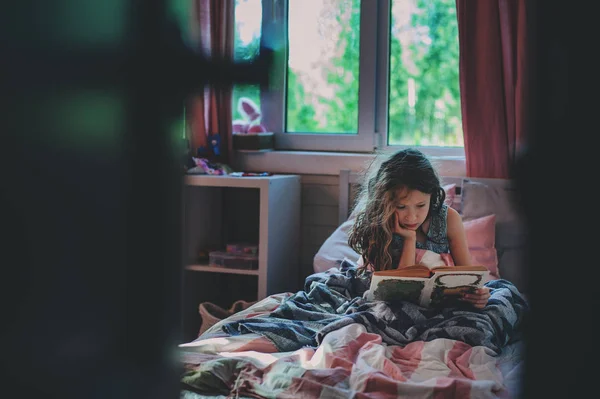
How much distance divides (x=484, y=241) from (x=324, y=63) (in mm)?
1157

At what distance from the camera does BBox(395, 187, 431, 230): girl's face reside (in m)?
1.93

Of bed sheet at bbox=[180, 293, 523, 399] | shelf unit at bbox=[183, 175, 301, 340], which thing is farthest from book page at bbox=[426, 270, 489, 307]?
shelf unit at bbox=[183, 175, 301, 340]

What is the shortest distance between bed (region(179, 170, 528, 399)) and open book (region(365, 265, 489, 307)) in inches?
1.4

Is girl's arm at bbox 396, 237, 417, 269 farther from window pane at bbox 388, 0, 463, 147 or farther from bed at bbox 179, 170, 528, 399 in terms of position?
window pane at bbox 388, 0, 463, 147

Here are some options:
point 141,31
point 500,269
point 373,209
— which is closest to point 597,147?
point 141,31

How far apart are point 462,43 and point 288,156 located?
0.88 m

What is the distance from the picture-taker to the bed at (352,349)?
136 centimetres

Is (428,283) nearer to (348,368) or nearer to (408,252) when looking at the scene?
(408,252)

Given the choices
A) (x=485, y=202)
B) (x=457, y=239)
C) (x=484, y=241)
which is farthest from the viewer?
(x=485, y=202)

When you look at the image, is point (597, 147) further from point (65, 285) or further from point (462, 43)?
point (462, 43)

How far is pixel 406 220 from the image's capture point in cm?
193

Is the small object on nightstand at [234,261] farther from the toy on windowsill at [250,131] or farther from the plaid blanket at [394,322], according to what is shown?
the plaid blanket at [394,322]

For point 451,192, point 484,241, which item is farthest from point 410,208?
point 451,192

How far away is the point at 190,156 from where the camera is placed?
296 cm
